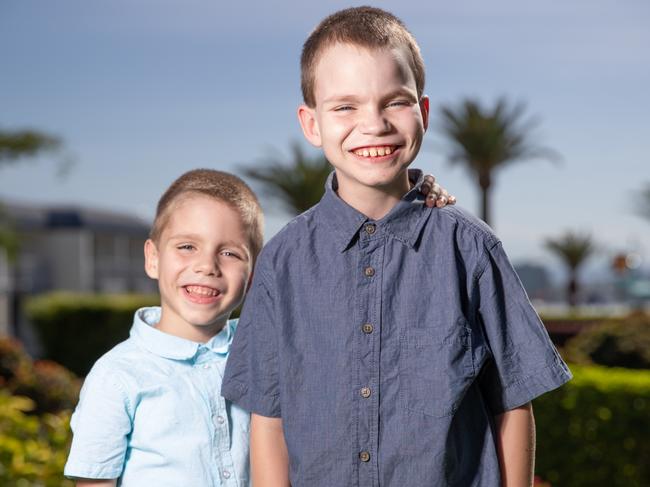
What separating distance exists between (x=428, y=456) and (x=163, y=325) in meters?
0.88

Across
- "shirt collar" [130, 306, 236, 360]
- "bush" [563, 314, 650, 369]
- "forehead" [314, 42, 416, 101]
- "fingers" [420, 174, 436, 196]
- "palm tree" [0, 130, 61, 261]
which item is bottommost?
"bush" [563, 314, 650, 369]

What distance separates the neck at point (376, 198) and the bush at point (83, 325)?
14703 millimetres

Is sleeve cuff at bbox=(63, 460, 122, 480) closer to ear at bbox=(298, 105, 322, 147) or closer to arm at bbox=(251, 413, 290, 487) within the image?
arm at bbox=(251, 413, 290, 487)

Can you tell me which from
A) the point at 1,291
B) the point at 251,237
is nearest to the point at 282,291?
the point at 251,237

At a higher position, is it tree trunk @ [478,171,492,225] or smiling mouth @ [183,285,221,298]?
tree trunk @ [478,171,492,225]

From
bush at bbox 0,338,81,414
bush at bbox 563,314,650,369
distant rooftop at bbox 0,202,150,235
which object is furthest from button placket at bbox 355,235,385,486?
distant rooftop at bbox 0,202,150,235

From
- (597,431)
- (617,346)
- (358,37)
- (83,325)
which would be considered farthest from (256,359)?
(83,325)

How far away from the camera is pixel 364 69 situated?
6.43 ft

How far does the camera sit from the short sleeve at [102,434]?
86.4 inches

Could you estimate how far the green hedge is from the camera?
7.44 metres

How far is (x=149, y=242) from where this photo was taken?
248cm

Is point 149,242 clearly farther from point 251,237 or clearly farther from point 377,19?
point 377,19

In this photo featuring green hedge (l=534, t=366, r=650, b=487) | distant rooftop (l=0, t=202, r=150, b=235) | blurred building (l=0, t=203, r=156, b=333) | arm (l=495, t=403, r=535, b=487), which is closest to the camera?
arm (l=495, t=403, r=535, b=487)

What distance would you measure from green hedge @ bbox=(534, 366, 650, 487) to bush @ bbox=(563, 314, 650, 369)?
5.51 ft
